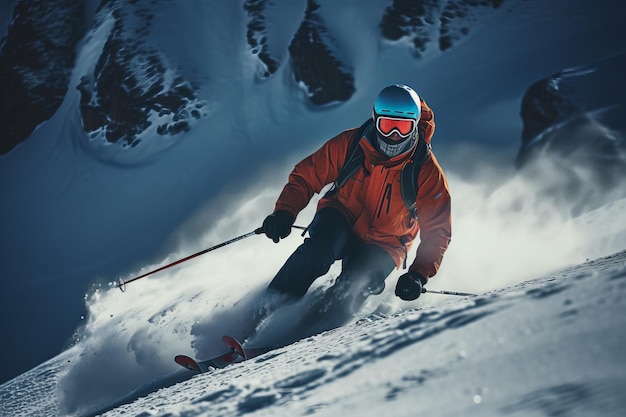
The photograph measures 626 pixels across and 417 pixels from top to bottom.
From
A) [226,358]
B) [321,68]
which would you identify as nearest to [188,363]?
[226,358]

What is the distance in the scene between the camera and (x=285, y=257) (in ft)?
24.8

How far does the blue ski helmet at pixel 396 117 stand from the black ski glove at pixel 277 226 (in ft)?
3.46

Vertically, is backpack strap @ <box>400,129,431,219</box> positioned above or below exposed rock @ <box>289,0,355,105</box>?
below

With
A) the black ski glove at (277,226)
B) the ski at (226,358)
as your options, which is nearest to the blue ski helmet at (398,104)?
the black ski glove at (277,226)

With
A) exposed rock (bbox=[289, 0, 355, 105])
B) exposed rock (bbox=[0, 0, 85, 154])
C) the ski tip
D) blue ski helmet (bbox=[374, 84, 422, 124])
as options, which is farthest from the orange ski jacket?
exposed rock (bbox=[0, 0, 85, 154])

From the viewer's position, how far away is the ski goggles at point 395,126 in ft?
13.9

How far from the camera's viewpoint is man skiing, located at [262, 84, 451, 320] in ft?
14.1

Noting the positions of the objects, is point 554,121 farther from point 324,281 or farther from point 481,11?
point 324,281

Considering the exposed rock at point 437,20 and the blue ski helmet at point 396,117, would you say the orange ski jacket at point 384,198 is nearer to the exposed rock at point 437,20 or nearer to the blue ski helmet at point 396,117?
the blue ski helmet at point 396,117

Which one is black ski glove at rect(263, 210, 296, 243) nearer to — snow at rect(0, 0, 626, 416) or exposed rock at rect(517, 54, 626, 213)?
snow at rect(0, 0, 626, 416)

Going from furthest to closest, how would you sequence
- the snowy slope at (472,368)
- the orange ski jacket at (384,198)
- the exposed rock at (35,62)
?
1. the exposed rock at (35,62)
2. the orange ski jacket at (384,198)
3. the snowy slope at (472,368)

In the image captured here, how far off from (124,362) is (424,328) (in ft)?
12.4

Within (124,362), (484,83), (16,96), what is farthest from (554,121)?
(16,96)

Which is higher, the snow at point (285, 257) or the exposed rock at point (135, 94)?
the exposed rock at point (135, 94)
